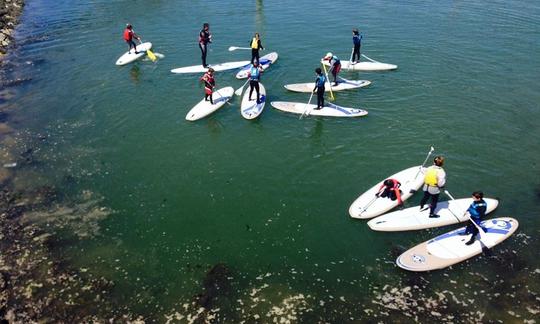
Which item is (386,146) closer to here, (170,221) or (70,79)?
(170,221)

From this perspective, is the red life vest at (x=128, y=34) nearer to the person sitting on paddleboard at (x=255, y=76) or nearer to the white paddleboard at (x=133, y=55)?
the white paddleboard at (x=133, y=55)

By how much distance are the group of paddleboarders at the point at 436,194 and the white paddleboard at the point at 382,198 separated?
32 cm

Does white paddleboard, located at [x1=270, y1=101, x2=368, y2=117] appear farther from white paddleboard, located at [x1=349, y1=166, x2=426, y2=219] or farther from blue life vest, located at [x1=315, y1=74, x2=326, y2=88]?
white paddleboard, located at [x1=349, y1=166, x2=426, y2=219]

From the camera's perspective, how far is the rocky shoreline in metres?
33.7

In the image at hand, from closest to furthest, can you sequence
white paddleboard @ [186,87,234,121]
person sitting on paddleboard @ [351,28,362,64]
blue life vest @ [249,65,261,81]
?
blue life vest @ [249,65,261,81]
white paddleboard @ [186,87,234,121]
person sitting on paddleboard @ [351,28,362,64]

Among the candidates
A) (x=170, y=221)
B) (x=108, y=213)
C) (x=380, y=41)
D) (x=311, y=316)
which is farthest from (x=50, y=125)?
(x=380, y=41)

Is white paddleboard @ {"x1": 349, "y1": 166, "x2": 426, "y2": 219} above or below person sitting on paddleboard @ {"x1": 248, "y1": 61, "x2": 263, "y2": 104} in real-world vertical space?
below

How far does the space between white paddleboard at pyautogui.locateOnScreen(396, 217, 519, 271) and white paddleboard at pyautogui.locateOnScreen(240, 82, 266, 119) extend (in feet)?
38.5

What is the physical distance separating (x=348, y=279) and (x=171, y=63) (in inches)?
847

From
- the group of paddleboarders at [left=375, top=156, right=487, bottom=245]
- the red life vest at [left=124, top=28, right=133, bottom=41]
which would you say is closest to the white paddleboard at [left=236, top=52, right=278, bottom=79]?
the red life vest at [left=124, top=28, right=133, bottom=41]

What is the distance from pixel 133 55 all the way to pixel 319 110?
608 inches

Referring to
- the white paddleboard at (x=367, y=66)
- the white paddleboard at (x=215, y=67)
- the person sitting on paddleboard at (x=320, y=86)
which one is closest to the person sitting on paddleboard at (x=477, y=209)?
the person sitting on paddleboard at (x=320, y=86)

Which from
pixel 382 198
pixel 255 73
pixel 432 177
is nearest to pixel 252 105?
pixel 255 73

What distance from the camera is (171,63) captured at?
2942 centimetres
